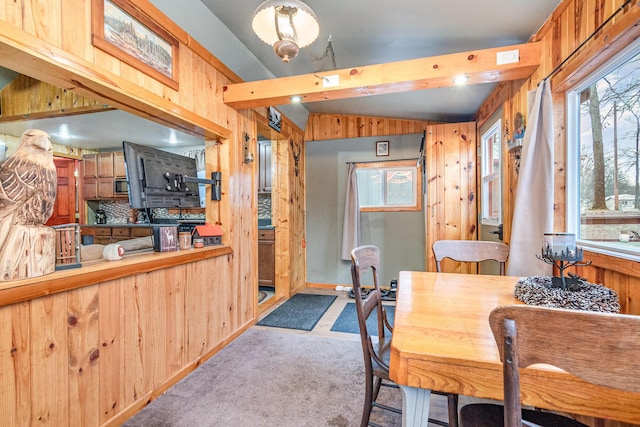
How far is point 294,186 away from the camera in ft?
13.1

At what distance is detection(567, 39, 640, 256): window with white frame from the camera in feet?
4.15

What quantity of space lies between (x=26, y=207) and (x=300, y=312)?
8.46 feet

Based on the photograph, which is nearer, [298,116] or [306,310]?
[306,310]

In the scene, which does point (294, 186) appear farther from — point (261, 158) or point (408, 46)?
point (408, 46)

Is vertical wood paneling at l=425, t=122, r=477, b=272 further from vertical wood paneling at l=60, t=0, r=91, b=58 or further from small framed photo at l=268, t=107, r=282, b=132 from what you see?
vertical wood paneling at l=60, t=0, r=91, b=58

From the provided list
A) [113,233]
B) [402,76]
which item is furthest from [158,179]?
[113,233]

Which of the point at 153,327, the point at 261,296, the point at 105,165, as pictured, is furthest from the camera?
the point at 105,165

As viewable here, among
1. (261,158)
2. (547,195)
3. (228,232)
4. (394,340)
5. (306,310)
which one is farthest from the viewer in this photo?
(261,158)

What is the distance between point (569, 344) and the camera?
50 centimetres

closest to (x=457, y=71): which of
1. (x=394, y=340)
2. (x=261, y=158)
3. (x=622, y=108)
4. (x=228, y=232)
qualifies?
(x=622, y=108)

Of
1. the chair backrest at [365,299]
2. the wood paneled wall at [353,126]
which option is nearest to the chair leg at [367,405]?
the chair backrest at [365,299]

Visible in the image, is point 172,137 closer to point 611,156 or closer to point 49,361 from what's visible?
point 49,361

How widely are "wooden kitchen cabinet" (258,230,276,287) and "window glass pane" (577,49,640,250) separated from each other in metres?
3.22

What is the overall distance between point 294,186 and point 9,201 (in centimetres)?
298
